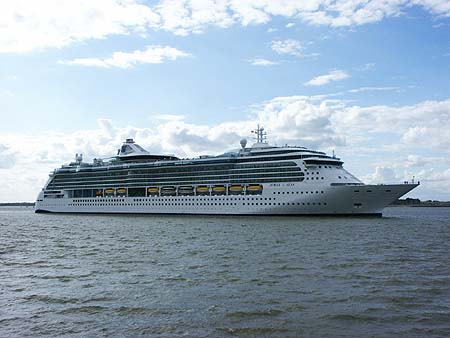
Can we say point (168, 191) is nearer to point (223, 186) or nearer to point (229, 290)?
point (223, 186)

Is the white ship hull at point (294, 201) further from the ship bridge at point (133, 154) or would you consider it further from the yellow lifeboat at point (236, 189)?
the ship bridge at point (133, 154)

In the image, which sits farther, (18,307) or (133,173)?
(133,173)

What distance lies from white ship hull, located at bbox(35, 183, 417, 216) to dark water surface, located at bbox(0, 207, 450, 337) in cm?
2816

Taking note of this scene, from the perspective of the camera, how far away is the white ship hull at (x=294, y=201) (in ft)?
197

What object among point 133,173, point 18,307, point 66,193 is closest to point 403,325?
point 18,307

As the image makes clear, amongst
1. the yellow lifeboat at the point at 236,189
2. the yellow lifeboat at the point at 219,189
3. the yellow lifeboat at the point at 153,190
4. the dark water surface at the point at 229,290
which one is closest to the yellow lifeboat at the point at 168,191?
the yellow lifeboat at the point at 153,190

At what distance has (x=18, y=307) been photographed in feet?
52.1

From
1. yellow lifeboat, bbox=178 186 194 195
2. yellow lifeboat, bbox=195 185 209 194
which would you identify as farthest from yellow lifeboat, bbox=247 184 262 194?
yellow lifeboat, bbox=178 186 194 195

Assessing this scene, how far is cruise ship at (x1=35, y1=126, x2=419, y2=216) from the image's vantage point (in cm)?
6178

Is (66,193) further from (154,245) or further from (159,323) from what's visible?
(159,323)

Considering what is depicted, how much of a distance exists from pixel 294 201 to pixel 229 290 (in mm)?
46321

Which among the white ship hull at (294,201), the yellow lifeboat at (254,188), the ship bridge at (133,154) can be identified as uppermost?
the ship bridge at (133,154)

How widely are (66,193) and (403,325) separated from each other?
315 feet

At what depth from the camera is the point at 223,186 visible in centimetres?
7406
